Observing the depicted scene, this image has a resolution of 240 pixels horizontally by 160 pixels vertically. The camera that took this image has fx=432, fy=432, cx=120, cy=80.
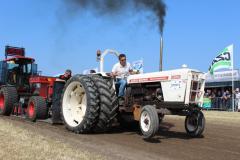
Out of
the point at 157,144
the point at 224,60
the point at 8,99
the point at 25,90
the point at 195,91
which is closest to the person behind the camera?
the point at 157,144

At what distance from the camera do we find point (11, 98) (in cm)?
1520

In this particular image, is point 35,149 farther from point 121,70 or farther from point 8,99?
point 8,99

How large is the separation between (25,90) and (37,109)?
3130mm

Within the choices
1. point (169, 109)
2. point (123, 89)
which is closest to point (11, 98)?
point (123, 89)

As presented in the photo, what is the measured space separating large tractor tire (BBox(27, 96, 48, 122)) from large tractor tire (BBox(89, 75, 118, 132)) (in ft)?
11.9

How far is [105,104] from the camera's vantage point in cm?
971

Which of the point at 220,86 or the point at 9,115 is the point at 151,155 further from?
the point at 220,86

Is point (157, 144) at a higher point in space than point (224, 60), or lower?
lower

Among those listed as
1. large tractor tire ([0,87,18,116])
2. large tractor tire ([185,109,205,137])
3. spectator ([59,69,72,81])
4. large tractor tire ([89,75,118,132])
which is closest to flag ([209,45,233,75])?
large tractor tire ([0,87,18,116])

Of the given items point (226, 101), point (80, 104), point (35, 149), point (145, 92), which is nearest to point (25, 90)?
point (80, 104)

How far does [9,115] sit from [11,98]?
709 millimetres

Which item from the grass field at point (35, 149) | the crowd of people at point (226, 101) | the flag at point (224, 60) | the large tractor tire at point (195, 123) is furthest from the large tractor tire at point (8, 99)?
the flag at point (224, 60)

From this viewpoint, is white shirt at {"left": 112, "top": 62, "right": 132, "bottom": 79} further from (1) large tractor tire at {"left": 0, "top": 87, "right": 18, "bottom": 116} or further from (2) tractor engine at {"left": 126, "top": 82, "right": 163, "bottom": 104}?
(1) large tractor tire at {"left": 0, "top": 87, "right": 18, "bottom": 116}

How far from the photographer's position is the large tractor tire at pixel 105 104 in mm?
9719
